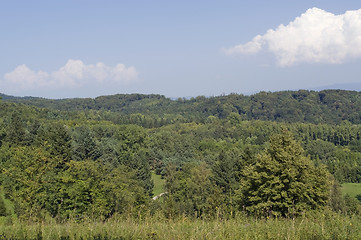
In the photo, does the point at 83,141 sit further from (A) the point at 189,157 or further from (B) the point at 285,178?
(B) the point at 285,178

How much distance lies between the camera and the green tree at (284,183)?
803 inches

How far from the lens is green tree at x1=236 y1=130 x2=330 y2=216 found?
66.9ft

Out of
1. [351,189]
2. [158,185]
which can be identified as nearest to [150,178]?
[158,185]

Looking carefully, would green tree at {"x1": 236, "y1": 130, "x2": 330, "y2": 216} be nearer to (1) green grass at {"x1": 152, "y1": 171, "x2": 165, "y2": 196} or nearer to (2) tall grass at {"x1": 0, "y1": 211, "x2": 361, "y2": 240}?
(2) tall grass at {"x1": 0, "y1": 211, "x2": 361, "y2": 240}

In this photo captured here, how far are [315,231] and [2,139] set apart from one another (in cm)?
7378

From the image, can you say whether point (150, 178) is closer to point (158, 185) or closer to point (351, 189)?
point (158, 185)

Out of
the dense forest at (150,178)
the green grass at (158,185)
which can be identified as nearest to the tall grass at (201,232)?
the dense forest at (150,178)

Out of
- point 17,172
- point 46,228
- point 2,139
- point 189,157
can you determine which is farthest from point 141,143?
point 46,228

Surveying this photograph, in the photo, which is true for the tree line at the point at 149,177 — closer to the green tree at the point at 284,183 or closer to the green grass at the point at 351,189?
the green tree at the point at 284,183

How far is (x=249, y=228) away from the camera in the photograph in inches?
243

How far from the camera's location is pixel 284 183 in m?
21.4

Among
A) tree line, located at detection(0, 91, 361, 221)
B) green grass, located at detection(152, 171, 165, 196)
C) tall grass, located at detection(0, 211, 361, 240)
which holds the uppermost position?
tall grass, located at detection(0, 211, 361, 240)

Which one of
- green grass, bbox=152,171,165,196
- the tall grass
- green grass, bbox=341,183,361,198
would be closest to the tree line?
the tall grass

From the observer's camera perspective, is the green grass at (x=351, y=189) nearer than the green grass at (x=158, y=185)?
No
